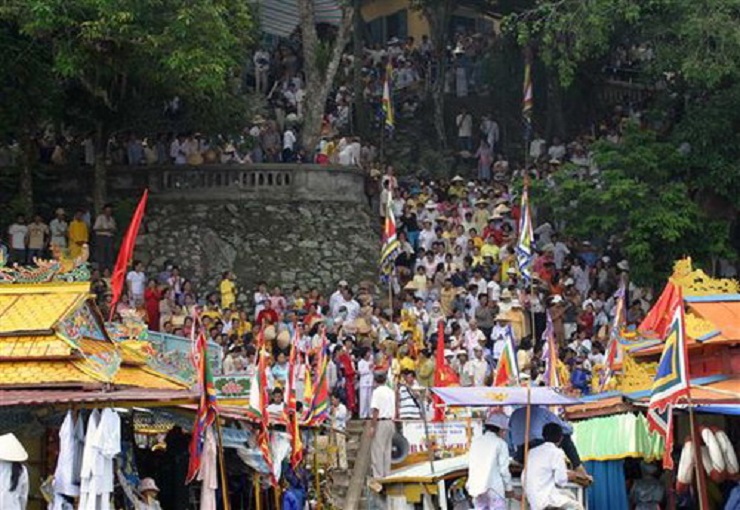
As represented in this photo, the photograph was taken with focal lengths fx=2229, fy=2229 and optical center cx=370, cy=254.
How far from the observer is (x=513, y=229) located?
4475 centimetres

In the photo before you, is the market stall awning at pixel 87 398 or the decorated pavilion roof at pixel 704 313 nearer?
the market stall awning at pixel 87 398

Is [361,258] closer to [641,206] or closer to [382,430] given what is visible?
[641,206]

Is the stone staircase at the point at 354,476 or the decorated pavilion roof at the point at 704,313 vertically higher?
the decorated pavilion roof at the point at 704,313

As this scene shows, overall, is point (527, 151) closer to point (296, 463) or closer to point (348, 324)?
point (348, 324)

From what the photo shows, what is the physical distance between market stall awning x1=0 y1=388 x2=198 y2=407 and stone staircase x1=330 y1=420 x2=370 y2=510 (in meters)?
8.32

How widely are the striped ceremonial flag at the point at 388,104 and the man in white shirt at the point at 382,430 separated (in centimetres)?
1453

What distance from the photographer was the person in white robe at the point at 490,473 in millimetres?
24344

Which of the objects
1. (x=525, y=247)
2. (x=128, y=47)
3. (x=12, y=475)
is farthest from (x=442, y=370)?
(x=12, y=475)

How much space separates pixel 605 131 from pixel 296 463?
63.4 ft

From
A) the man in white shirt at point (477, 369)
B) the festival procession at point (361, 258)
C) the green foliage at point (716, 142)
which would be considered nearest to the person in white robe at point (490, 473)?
the festival procession at point (361, 258)

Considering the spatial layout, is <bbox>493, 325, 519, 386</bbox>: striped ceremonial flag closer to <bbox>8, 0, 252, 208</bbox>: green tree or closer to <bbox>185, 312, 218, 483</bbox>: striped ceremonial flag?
<bbox>185, 312, 218, 483</bbox>: striped ceremonial flag

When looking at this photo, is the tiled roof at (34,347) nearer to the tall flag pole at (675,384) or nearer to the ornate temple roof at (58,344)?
the ornate temple roof at (58,344)

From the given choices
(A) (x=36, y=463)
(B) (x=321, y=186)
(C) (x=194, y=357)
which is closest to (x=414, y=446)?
(C) (x=194, y=357)

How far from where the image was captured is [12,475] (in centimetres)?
2441
